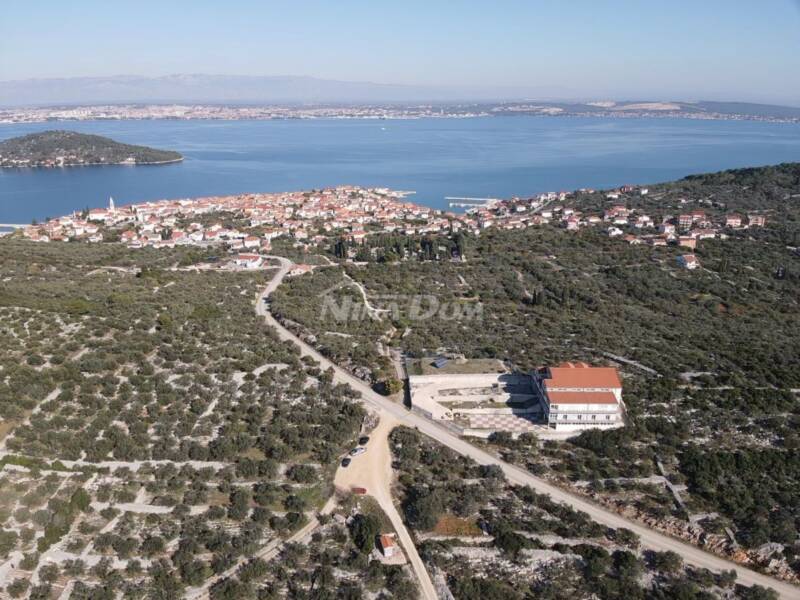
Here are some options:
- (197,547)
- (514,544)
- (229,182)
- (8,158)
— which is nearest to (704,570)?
(514,544)

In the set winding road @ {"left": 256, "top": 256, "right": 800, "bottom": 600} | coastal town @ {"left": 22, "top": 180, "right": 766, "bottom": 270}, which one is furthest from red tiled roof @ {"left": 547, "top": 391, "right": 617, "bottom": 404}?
coastal town @ {"left": 22, "top": 180, "right": 766, "bottom": 270}

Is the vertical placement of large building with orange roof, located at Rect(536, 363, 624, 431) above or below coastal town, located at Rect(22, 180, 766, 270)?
below

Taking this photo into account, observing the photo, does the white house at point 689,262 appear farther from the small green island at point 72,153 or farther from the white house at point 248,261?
the small green island at point 72,153

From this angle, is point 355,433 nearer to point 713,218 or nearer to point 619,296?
point 619,296

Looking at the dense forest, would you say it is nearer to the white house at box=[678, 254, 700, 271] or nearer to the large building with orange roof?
the white house at box=[678, 254, 700, 271]

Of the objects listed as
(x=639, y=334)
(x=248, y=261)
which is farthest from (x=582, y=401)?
(x=248, y=261)
